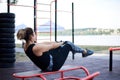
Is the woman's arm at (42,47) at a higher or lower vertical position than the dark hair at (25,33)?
lower

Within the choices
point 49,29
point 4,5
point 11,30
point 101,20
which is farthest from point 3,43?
point 101,20

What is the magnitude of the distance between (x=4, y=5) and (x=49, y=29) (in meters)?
1.43

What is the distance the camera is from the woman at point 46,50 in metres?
3.43

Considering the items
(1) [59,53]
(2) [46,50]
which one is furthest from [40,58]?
(1) [59,53]

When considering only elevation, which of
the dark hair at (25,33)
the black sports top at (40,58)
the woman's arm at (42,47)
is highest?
the dark hair at (25,33)

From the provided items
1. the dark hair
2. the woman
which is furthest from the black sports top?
the dark hair

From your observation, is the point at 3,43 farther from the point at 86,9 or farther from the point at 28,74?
the point at 86,9

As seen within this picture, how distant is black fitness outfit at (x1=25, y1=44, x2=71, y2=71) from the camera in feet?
11.5

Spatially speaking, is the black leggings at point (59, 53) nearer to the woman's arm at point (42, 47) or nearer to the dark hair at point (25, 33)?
the woman's arm at point (42, 47)

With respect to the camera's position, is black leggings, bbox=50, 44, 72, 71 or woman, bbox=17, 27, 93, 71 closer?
woman, bbox=17, 27, 93, 71

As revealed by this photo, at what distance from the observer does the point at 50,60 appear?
3.55 metres

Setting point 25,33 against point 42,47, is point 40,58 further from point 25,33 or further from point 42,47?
point 25,33

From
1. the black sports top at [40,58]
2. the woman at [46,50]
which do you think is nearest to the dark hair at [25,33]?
the woman at [46,50]

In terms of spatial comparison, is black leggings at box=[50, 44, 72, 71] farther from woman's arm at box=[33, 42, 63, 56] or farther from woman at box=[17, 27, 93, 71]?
woman's arm at box=[33, 42, 63, 56]
